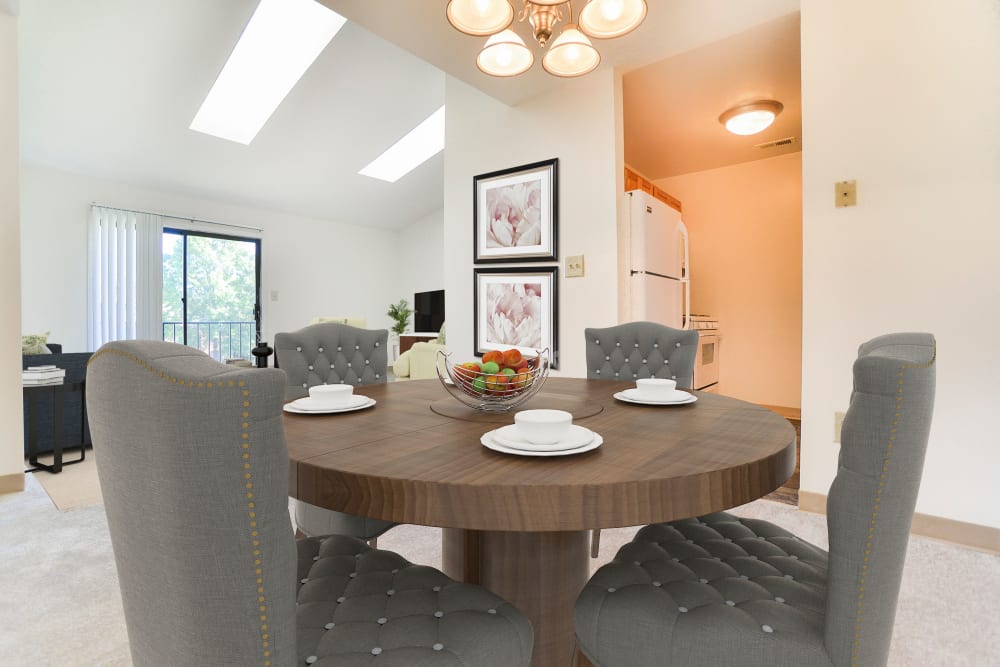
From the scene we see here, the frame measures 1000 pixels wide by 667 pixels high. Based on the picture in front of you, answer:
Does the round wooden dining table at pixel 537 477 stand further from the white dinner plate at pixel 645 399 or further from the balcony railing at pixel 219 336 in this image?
the balcony railing at pixel 219 336

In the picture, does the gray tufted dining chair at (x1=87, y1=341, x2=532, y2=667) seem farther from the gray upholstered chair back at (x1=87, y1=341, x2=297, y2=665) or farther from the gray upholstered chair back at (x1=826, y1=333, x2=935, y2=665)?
the gray upholstered chair back at (x1=826, y1=333, x2=935, y2=665)

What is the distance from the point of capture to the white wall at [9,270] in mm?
2688

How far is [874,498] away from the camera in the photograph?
0.69 m

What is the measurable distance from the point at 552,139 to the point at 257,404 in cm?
312

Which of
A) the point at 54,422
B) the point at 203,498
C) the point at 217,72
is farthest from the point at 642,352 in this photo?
the point at 217,72

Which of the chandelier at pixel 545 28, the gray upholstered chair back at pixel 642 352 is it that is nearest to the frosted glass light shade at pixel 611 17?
the chandelier at pixel 545 28

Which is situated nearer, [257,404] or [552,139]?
[257,404]

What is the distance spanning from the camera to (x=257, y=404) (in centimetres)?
52

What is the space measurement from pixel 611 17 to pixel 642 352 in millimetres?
1251

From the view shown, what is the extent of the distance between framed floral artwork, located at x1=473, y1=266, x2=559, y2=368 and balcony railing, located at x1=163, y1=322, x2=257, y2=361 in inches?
178

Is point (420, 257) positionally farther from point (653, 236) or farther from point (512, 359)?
point (512, 359)

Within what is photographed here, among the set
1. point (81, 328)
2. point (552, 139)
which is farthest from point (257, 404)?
point (81, 328)

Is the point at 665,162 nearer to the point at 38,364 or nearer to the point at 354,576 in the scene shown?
the point at 354,576

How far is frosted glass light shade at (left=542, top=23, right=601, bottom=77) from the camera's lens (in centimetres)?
192
